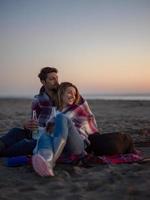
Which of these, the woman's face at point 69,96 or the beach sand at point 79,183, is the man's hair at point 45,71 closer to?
the woman's face at point 69,96

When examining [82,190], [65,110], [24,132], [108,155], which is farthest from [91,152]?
[82,190]

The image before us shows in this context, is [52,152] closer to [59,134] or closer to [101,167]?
[59,134]

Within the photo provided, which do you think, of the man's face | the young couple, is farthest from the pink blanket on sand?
the man's face

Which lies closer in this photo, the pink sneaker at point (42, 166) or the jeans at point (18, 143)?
the pink sneaker at point (42, 166)

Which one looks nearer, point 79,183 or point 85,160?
point 79,183

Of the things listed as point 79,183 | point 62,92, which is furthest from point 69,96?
point 79,183

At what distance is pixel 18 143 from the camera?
619 centimetres

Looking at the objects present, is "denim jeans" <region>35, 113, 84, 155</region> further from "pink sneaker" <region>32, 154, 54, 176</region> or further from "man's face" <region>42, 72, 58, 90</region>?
"man's face" <region>42, 72, 58, 90</region>

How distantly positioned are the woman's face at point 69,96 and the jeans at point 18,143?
2.67ft

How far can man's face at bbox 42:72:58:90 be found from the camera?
6.28 m

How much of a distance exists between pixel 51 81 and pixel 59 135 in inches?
51.5

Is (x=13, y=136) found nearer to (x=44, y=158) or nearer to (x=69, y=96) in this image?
(x=69, y=96)

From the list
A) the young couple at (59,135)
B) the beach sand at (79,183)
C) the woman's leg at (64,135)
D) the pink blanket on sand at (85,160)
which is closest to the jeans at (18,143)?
the young couple at (59,135)

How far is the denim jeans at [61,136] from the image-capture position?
5179mm
